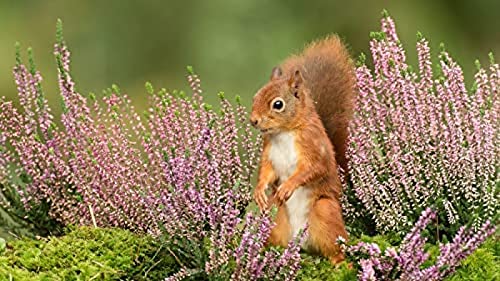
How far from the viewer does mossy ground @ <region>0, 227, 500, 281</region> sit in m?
3.17

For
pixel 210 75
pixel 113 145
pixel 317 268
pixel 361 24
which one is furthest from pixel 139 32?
pixel 317 268

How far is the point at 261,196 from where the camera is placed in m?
3.30

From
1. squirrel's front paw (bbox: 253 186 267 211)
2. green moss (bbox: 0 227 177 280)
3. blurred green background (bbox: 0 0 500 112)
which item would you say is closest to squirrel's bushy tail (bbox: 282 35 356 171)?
squirrel's front paw (bbox: 253 186 267 211)

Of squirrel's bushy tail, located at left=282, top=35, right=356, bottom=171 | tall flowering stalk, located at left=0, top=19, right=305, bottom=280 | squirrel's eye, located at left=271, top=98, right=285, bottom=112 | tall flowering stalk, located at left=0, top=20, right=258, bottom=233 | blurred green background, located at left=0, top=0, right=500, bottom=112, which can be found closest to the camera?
tall flowering stalk, located at left=0, top=19, right=305, bottom=280

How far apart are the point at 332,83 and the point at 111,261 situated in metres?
0.97

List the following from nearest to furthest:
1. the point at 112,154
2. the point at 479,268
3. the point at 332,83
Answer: the point at 479,268 → the point at 112,154 → the point at 332,83

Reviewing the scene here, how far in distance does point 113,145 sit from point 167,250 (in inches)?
17.4

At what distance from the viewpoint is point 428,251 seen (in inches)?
119

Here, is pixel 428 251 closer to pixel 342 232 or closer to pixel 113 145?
pixel 342 232

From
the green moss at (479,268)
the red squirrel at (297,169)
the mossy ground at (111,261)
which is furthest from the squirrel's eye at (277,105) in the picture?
the green moss at (479,268)

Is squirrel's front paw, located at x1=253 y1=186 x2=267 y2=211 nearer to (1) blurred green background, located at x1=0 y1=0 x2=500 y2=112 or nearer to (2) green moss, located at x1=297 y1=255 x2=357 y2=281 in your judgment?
(2) green moss, located at x1=297 y1=255 x2=357 y2=281

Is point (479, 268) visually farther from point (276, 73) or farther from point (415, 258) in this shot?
point (276, 73)

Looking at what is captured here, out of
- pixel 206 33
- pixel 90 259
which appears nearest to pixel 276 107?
pixel 90 259

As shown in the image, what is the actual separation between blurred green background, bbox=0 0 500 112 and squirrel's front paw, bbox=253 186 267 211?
3.01 meters
